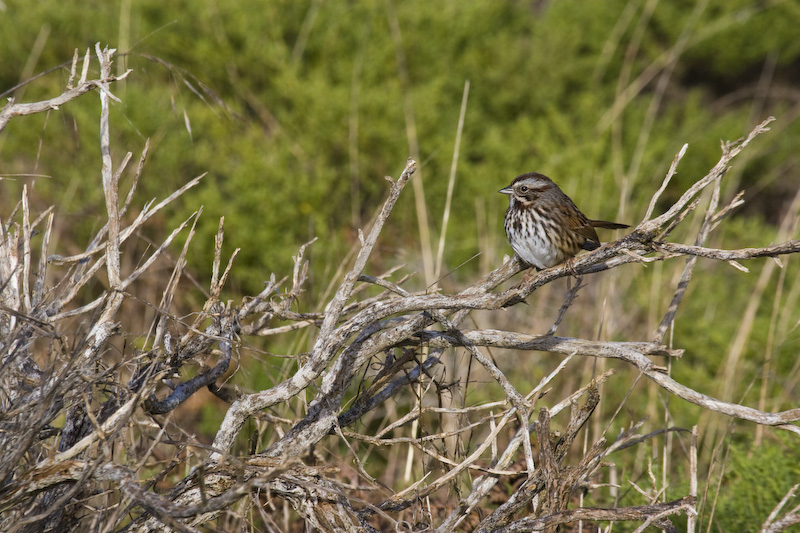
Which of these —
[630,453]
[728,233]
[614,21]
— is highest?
[614,21]

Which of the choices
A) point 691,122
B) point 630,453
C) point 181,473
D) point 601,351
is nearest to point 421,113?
point 691,122

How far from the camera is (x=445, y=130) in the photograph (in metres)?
6.44

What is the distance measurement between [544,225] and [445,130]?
323cm

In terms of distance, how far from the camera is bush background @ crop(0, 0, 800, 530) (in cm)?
538

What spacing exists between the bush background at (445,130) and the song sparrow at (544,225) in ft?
3.60

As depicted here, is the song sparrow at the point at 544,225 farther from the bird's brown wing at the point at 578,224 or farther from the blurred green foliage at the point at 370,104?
the blurred green foliage at the point at 370,104

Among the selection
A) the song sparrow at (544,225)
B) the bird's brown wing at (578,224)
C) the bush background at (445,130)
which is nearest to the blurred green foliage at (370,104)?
the bush background at (445,130)

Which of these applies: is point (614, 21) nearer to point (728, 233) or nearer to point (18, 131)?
point (728, 233)

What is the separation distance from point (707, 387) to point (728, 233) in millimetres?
2047

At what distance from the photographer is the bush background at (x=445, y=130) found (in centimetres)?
538

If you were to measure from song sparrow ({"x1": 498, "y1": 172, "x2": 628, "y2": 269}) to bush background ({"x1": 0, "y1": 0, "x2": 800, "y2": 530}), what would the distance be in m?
1.10

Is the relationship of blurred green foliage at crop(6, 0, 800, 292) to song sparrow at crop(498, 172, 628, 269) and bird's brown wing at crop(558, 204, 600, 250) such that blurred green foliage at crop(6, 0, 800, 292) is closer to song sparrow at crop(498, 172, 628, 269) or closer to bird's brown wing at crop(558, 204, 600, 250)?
song sparrow at crop(498, 172, 628, 269)

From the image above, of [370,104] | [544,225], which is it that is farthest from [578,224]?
[370,104]

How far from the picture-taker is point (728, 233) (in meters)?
6.54
